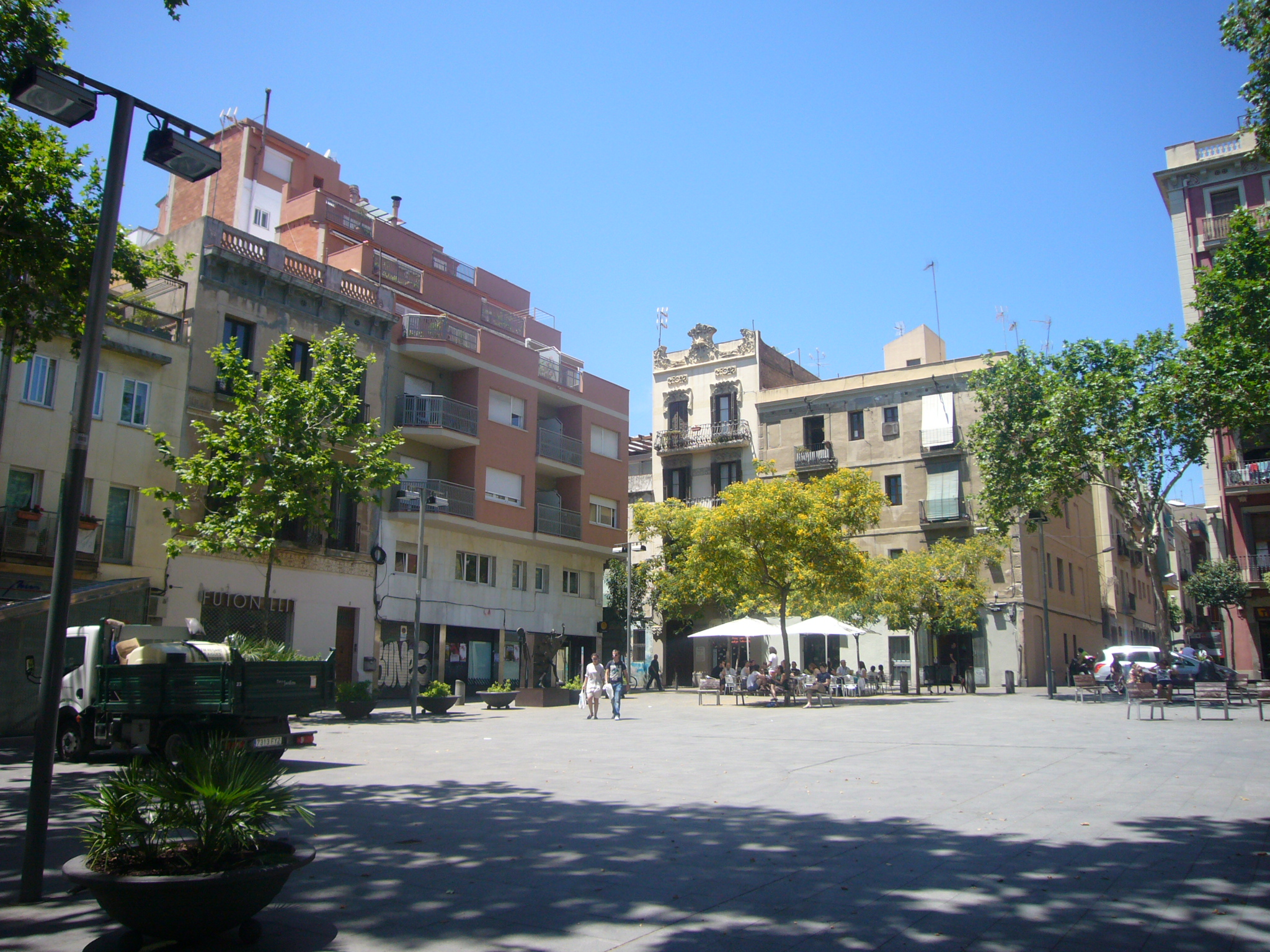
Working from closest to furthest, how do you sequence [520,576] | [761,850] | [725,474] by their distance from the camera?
1. [761,850]
2. [520,576]
3. [725,474]

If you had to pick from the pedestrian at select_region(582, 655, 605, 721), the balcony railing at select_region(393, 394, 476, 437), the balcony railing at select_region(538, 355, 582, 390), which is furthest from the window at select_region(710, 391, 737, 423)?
the pedestrian at select_region(582, 655, 605, 721)

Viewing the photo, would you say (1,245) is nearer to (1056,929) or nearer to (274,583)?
(1056,929)

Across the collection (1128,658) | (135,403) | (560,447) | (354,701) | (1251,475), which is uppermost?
(560,447)

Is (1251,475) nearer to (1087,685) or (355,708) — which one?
(1087,685)

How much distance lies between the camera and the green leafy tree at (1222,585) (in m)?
37.6

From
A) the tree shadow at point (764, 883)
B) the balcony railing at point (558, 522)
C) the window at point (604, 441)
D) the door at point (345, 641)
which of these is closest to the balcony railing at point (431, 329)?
the balcony railing at point (558, 522)

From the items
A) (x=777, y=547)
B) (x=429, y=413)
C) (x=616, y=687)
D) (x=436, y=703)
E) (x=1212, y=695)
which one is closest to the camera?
(x=1212, y=695)

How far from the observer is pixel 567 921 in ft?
18.7

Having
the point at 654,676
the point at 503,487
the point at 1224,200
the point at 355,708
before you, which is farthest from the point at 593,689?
the point at 1224,200

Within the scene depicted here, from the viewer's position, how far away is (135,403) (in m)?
25.1

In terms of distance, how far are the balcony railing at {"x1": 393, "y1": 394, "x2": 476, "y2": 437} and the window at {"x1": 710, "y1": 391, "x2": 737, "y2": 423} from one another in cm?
1824

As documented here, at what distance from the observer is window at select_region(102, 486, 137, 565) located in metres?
24.0

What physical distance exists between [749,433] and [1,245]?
38.9 metres

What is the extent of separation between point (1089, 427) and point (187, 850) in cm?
3372
